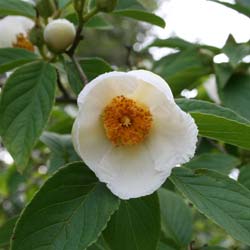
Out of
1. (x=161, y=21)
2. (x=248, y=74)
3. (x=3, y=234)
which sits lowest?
(x=3, y=234)

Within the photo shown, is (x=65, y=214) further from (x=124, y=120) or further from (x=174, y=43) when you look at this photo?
(x=174, y=43)

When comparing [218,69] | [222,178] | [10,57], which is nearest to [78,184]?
[222,178]

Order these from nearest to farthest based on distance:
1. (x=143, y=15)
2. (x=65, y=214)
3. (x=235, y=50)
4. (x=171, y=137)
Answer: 1. (x=65, y=214)
2. (x=171, y=137)
3. (x=143, y=15)
4. (x=235, y=50)

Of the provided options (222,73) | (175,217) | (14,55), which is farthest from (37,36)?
(175,217)

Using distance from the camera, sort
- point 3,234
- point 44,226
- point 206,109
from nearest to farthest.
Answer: point 44,226 → point 206,109 → point 3,234

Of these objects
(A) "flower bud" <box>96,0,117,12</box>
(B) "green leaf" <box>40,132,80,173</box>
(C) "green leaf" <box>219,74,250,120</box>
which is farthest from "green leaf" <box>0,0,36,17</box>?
(C) "green leaf" <box>219,74,250,120</box>

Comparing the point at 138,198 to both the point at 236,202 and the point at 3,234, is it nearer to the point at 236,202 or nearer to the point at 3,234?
the point at 236,202

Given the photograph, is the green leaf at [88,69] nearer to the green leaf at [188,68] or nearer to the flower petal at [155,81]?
the flower petal at [155,81]
